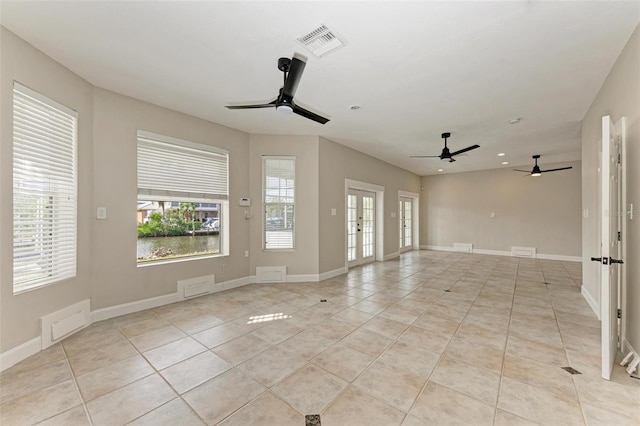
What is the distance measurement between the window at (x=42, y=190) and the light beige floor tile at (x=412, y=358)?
11.6 ft

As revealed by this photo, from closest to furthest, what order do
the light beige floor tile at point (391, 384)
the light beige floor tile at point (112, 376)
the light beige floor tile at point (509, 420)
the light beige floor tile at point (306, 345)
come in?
the light beige floor tile at point (509, 420) < the light beige floor tile at point (391, 384) < the light beige floor tile at point (112, 376) < the light beige floor tile at point (306, 345)

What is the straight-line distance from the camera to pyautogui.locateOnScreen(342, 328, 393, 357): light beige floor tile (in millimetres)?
2557

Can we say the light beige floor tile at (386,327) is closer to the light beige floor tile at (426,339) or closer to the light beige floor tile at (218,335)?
the light beige floor tile at (426,339)

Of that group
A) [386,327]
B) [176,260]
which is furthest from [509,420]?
[176,260]

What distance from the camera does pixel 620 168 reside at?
2.58 metres

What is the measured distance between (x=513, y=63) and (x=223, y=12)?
2.89 m

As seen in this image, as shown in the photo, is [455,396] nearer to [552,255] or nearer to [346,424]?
[346,424]

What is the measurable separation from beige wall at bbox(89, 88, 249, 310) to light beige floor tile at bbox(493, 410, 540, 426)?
412 centimetres

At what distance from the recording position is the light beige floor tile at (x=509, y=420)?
1640mm

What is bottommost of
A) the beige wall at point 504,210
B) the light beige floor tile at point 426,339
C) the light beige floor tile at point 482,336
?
the light beige floor tile at point 482,336

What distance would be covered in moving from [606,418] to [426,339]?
1.31 metres

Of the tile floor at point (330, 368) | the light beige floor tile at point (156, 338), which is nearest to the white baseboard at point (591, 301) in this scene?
the tile floor at point (330, 368)

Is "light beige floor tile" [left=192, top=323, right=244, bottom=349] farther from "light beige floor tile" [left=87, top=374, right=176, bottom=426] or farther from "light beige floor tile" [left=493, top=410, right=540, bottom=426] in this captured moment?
"light beige floor tile" [left=493, top=410, right=540, bottom=426]

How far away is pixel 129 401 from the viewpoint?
1.86 metres
